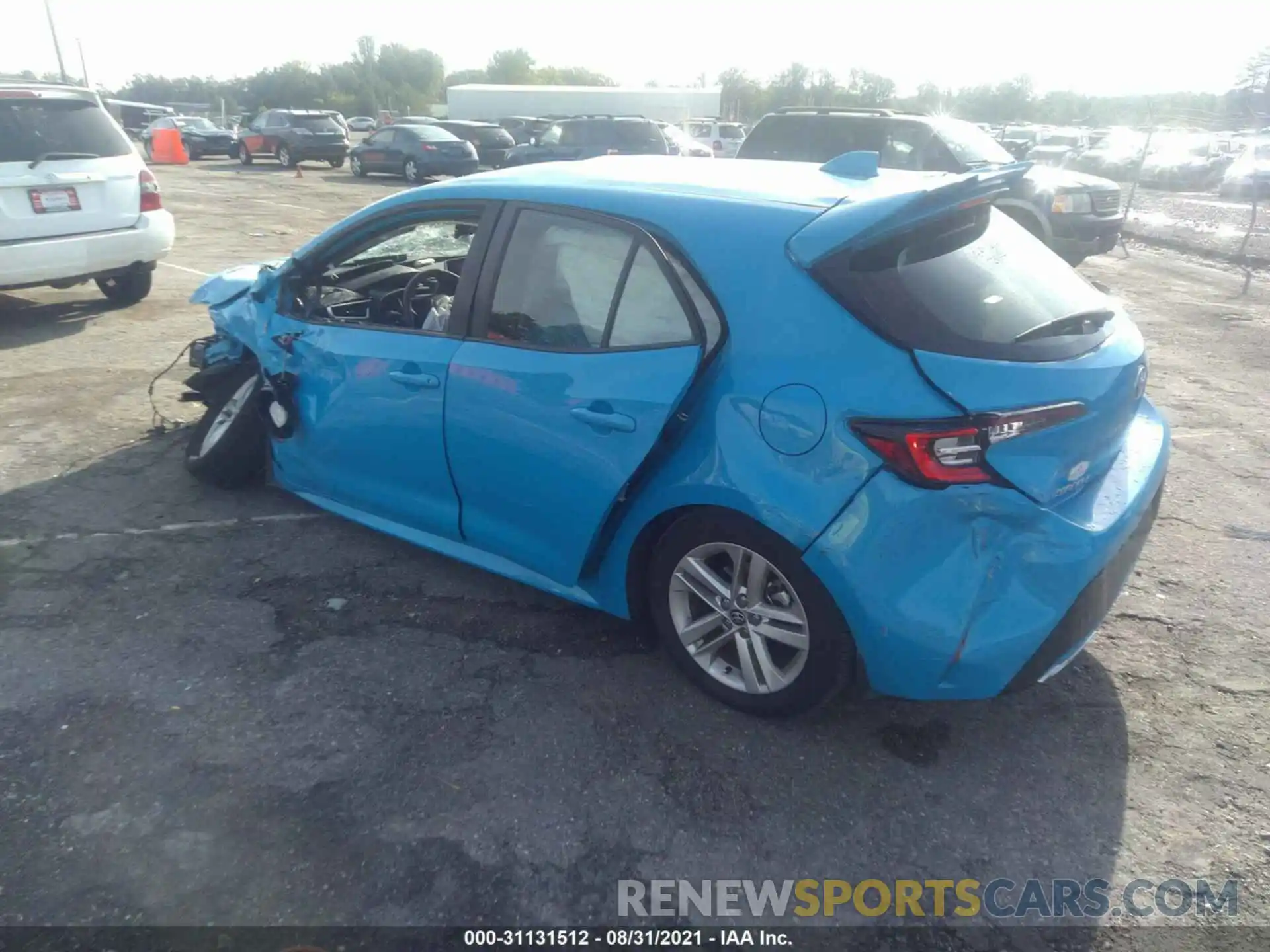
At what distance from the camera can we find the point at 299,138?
1061 inches

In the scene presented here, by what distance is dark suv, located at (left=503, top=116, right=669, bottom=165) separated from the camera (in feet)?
63.7

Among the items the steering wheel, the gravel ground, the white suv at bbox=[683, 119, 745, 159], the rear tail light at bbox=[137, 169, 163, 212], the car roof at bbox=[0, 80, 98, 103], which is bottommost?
the white suv at bbox=[683, 119, 745, 159]

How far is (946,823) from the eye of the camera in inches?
104

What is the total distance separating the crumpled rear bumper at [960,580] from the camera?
2504 mm

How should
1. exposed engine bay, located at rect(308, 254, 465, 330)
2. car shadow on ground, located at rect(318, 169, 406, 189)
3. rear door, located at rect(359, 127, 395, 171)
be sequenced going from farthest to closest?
rear door, located at rect(359, 127, 395, 171)
car shadow on ground, located at rect(318, 169, 406, 189)
exposed engine bay, located at rect(308, 254, 465, 330)

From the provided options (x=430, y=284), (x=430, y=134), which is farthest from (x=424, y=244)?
(x=430, y=134)

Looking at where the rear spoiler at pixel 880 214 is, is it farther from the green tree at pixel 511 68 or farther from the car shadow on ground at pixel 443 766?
the green tree at pixel 511 68

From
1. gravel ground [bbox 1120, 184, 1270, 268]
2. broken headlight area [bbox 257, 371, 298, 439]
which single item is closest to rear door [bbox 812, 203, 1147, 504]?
broken headlight area [bbox 257, 371, 298, 439]

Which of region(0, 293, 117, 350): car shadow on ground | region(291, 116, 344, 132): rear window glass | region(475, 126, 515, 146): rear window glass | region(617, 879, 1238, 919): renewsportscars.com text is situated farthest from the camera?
region(475, 126, 515, 146): rear window glass

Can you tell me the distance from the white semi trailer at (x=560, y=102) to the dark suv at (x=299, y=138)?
53.6 ft

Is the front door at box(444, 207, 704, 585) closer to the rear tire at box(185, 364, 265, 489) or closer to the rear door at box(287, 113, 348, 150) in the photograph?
the rear tire at box(185, 364, 265, 489)

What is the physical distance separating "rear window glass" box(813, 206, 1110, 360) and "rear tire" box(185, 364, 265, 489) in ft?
9.78

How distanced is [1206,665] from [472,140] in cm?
2850

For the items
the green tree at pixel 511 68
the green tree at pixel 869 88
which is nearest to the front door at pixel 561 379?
the green tree at pixel 869 88
